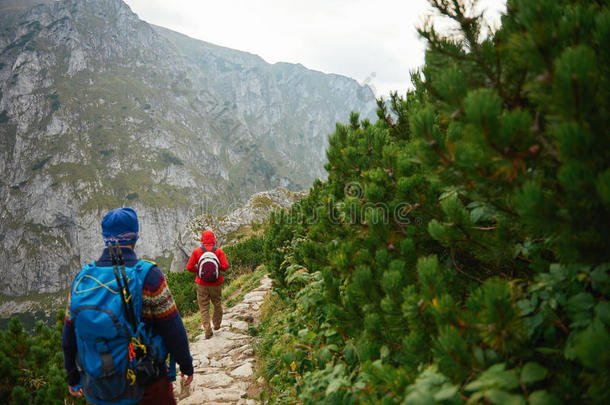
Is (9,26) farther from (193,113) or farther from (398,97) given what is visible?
(398,97)

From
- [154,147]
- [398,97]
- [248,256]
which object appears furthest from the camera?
[154,147]

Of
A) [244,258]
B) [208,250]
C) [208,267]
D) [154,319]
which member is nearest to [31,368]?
[154,319]

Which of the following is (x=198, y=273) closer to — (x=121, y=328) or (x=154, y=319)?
(x=154, y=319)

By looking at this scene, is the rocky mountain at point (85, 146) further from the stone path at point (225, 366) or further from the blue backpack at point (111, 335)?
the blue backpack at point (111, 335)

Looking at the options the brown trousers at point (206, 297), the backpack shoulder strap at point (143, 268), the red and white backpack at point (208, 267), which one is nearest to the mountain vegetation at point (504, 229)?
the backpack shoulder strap at point (143, 268)

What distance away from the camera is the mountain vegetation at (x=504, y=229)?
37.7 inches

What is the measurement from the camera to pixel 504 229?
1471mm

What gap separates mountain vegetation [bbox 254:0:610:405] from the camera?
3.14 ft

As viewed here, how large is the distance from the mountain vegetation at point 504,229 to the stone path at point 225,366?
3.31 meters

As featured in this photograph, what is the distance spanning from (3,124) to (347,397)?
195 m

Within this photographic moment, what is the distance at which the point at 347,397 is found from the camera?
1823 millimetres

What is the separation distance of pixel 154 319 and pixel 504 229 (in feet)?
8.73

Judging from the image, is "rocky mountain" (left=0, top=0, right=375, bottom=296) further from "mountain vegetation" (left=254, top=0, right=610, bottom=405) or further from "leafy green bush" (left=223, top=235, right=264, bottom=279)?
"mountain vegetation" (left=254, top=0, right=610, bottom=405)

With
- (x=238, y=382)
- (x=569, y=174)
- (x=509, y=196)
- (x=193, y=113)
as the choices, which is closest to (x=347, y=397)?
(x=509, y=196)
